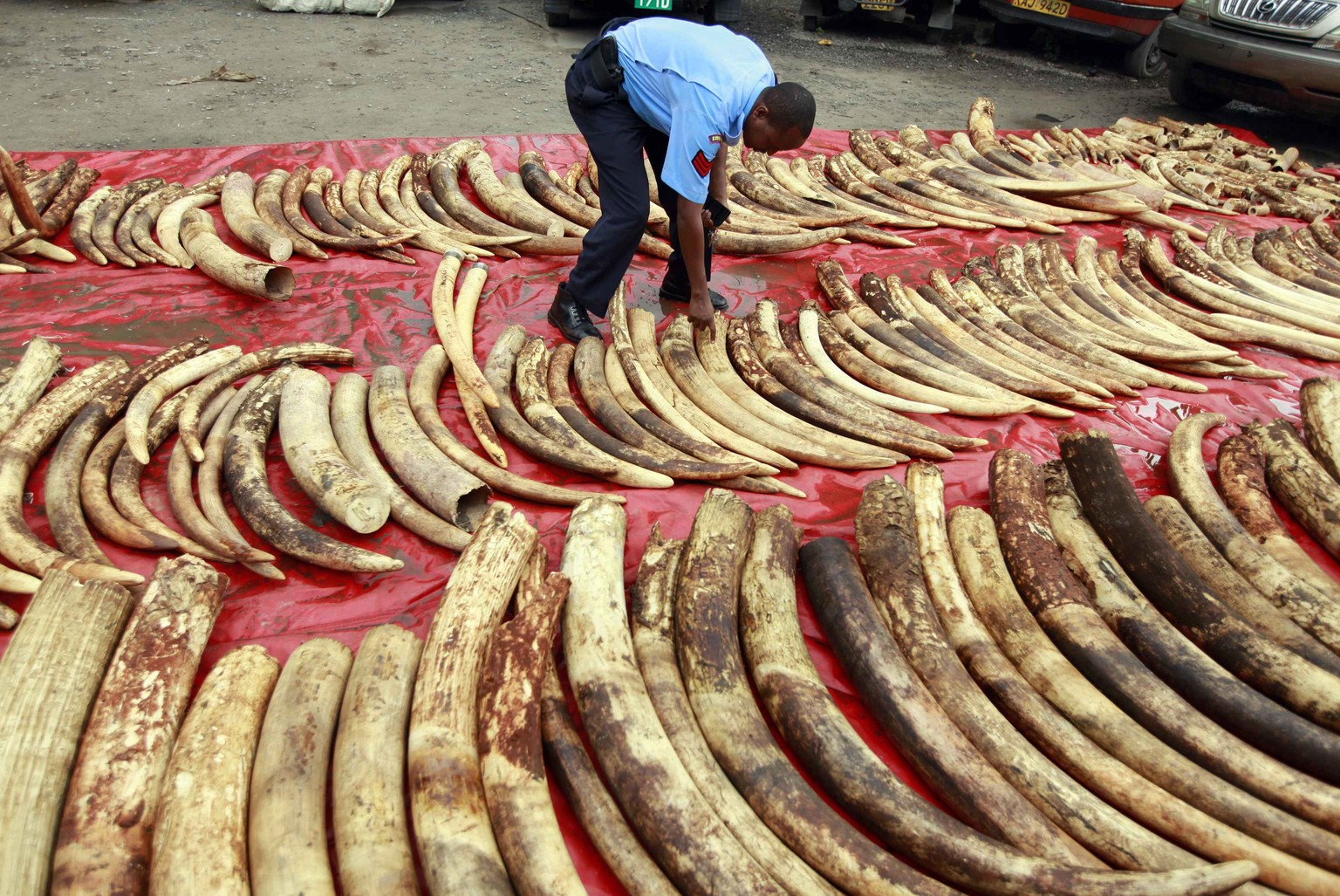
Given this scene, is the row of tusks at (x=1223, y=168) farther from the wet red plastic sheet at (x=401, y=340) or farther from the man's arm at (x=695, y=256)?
the man's arm at (x=695, y=256)

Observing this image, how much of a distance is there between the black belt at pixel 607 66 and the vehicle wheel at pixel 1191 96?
26.2ft

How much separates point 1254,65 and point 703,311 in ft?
24.1

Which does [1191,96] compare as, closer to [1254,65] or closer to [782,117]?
[1254,65]

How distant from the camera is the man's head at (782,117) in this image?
352 centimetres

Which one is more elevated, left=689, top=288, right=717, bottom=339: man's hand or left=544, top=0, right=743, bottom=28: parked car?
left=544, top=0, right=743, bottom=28: parked car

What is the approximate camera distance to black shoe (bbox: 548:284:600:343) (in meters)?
4.25

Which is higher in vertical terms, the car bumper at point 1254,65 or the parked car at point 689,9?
the car bumper at point 1254,65

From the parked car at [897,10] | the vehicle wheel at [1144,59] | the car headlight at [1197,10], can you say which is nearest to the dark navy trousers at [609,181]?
the car headlight at [1197,10]

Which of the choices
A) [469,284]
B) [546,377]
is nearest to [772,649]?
[546,377]

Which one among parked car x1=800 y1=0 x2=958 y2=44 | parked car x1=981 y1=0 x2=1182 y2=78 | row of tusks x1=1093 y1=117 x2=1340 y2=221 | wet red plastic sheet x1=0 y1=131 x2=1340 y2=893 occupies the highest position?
parked car x1=981 y1=0 x2=1182 y2=78

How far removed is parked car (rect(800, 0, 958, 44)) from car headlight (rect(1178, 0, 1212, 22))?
3.80 metres

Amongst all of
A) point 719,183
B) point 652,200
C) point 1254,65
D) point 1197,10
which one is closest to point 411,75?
point 652,200

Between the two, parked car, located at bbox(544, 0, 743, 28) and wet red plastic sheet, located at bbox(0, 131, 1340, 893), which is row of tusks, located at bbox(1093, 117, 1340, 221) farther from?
parked car, located at bbox(544, 0, 743, 28)

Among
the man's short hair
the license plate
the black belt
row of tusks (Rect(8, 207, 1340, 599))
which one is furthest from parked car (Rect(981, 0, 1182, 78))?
the man's short hair
